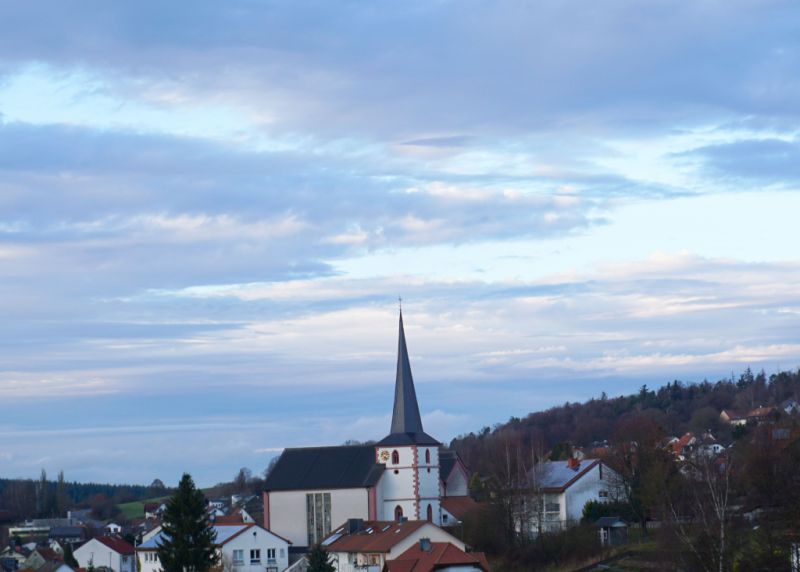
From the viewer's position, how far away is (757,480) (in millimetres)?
54625

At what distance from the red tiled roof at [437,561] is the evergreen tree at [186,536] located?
9624mm

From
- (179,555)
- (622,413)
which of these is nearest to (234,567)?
(179,555)

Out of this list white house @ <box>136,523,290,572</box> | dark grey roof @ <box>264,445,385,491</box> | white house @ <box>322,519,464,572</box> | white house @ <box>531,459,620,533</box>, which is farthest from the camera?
dark grey roof @ <box>264,445,385,491</box>

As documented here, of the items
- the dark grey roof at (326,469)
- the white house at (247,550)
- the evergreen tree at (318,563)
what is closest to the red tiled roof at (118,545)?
the dark grey roof at (326,469)

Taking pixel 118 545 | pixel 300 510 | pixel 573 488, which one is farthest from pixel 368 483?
pixel 118 545

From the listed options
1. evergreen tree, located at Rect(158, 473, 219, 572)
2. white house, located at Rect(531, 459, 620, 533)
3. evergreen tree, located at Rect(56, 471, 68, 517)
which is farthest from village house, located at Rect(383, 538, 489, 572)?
evergreen tree, located at Rect(56, 471, 68, 517)

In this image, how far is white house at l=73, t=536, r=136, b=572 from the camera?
96.9m

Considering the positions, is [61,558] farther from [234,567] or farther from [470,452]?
[470,452]

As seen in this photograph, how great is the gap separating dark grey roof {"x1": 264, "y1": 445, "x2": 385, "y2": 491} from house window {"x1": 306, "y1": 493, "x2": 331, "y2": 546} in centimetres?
72

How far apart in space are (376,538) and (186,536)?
720 inches

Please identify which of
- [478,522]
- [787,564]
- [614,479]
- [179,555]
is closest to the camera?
[787,564]

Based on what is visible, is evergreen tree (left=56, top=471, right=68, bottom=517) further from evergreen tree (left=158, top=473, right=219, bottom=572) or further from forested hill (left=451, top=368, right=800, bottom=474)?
evergreen tree (left=158, top=473, right=219, bottom=572)

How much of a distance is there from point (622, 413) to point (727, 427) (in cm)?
2998

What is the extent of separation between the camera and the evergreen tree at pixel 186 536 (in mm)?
54531
